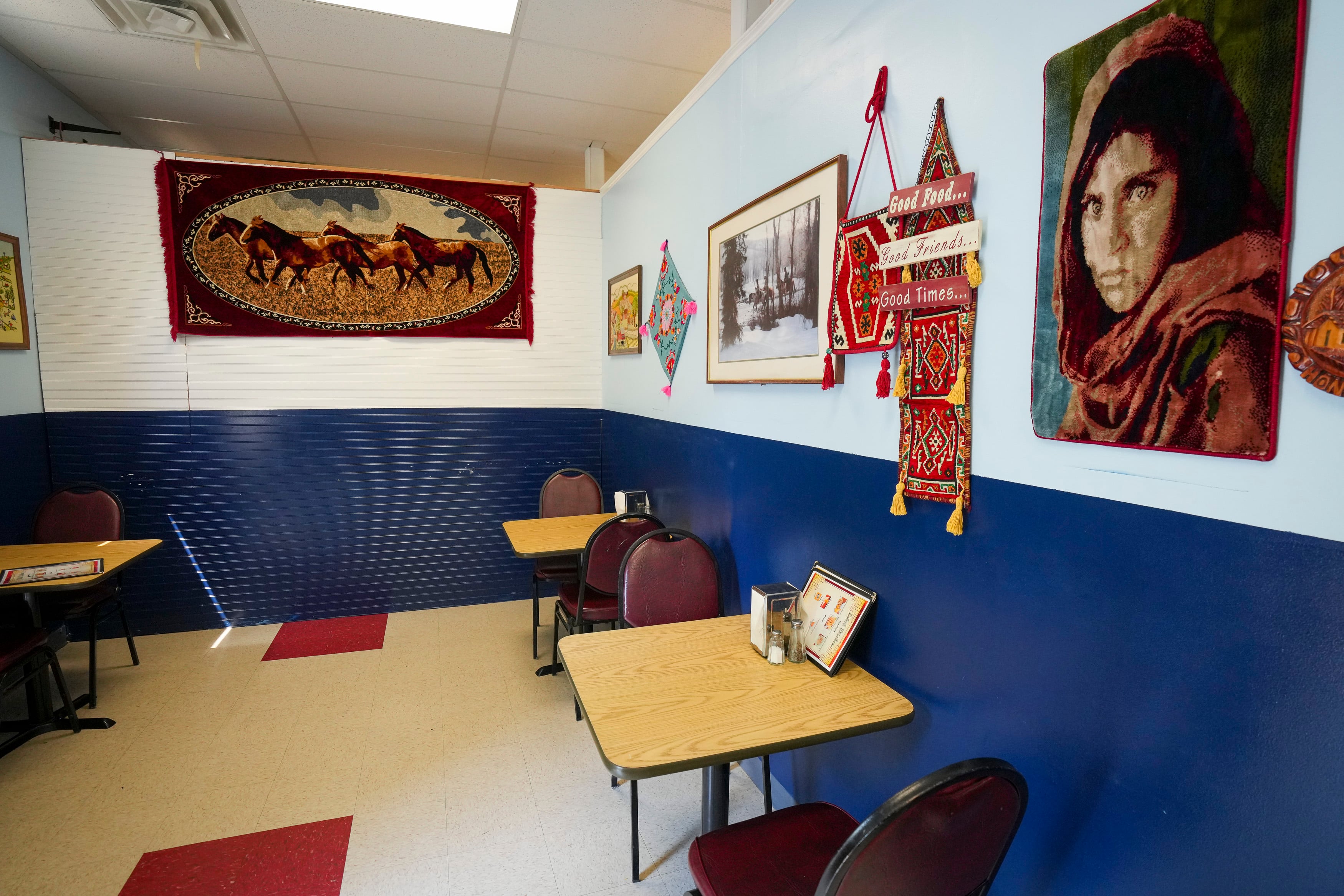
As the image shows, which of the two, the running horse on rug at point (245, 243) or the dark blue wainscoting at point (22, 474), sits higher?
the running horse on rug at point (245, 243)

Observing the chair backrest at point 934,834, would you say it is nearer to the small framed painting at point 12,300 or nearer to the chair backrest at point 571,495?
the chair backrest at point 571,495

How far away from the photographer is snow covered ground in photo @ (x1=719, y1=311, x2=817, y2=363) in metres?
2.03

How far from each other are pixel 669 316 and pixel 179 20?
2.47 metres

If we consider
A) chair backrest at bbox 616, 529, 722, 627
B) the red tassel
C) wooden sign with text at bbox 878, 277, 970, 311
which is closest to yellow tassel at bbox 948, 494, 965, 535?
the red tassel

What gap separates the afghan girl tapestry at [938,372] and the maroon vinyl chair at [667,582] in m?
0.95

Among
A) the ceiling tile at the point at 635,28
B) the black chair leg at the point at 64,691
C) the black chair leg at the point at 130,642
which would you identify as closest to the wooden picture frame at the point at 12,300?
the black chair leg at the point at 130,642

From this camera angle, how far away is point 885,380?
5.46 ft

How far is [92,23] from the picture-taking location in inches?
113

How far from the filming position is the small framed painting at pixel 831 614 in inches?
67.4

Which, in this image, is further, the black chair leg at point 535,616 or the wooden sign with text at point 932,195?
the black chair leg at point 535,616

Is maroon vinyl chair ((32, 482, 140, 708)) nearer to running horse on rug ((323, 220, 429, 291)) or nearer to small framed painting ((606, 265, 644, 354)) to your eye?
running horse on rug ((323, 220, 429, 291))

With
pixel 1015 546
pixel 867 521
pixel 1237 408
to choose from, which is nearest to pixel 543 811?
pixel 867 521

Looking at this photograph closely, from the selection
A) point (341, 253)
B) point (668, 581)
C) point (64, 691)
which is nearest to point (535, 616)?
point (668, 581)

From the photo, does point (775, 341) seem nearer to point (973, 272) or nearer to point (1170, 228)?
point (973, 272)
